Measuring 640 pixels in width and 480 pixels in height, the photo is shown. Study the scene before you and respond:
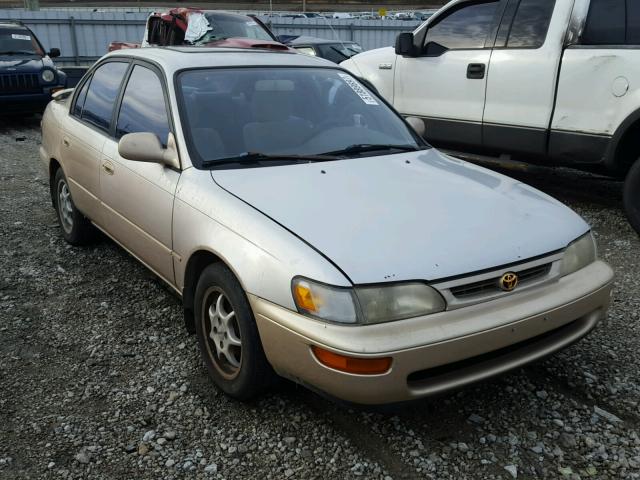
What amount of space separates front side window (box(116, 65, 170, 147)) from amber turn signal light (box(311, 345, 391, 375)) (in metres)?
1.73

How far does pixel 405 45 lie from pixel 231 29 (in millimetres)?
5205

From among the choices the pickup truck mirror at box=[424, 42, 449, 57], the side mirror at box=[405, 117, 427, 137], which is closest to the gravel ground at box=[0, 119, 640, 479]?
the side mirror at box=[405, 117, 427, 137]

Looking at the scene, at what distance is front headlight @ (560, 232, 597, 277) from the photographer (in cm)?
276

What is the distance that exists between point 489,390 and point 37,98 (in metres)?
10.5

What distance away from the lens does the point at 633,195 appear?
4.96m

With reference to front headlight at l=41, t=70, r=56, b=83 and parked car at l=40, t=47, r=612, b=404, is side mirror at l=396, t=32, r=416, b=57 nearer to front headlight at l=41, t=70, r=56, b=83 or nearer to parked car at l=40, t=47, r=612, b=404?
parked car at l=40, t=47, r=612, b=404

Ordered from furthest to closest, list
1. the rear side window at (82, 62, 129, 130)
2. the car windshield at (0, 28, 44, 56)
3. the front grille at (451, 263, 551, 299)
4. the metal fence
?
1. the metal fence
2. the car windshield at (0, 28, 44, 56)
3. the rear side window at (82, 62, 129, 130)
4. the front grille at (451, 263, 551, 299)

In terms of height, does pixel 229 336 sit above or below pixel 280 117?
below

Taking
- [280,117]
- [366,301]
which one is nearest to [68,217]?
[280,117]

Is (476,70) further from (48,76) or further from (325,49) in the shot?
(48,76)

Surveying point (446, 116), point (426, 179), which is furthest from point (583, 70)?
point (426, 179)

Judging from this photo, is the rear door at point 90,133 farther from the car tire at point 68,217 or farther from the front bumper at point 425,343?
the front bumper at point 425,343

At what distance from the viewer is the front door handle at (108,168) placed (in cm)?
390

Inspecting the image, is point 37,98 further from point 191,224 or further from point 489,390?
point 489,390
